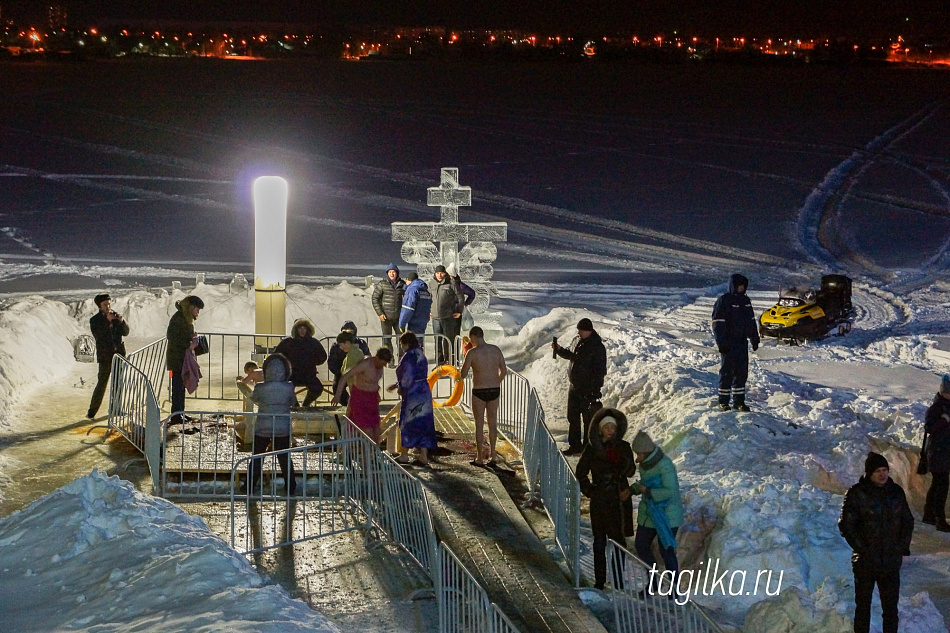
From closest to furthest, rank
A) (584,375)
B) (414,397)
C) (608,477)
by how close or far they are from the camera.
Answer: (608,477) → (414,397) → (584,375)

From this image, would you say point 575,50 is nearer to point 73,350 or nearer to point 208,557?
point 73,350

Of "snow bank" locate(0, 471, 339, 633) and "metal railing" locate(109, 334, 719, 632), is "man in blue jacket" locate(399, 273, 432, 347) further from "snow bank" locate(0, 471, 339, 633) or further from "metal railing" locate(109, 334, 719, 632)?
"snow bank" locate(0, 471, 339, 633)

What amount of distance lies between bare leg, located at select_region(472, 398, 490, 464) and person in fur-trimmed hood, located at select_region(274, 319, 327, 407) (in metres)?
2.06

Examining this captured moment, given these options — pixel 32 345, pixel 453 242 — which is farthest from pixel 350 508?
pixel 453 242

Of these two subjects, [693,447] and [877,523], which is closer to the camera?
[877,523]

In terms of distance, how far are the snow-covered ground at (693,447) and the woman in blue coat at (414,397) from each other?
8.87 feet

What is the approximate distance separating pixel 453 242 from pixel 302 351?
5.77 meters

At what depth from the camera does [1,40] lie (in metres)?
58.7

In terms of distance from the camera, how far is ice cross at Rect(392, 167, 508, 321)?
1723cm

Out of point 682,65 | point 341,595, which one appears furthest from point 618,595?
point 682,65

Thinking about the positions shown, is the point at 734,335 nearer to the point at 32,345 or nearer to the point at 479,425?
the point at 479,425

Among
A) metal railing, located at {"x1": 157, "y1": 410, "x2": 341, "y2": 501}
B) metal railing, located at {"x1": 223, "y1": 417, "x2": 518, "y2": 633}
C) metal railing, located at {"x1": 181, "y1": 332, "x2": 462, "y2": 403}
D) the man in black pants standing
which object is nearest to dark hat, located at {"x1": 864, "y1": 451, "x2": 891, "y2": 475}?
metal railing, located at {"x1": 223, "y1": 417, "x2": 518, "y2": 633}

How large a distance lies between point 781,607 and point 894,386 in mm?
8607

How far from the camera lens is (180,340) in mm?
11781
